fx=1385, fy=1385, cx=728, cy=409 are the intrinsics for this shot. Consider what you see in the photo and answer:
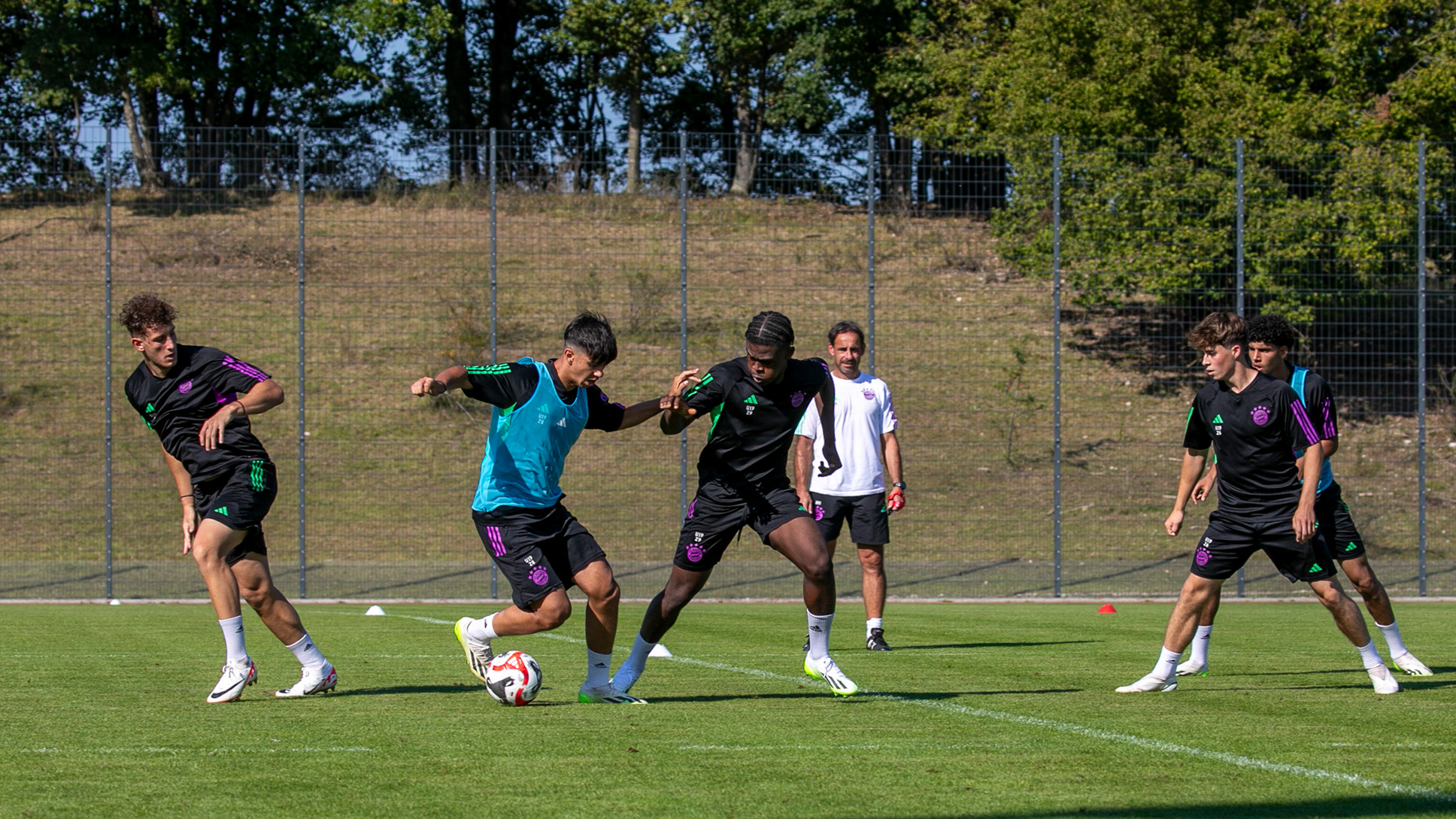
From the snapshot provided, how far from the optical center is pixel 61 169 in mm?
16391

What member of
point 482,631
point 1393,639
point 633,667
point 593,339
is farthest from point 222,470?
point 1393,639

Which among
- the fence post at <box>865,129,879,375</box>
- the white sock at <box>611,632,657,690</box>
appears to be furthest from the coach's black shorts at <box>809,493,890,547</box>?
the fence post at <box>865,129,879,375</box>

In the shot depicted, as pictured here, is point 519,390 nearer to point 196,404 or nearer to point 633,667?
point 633,667

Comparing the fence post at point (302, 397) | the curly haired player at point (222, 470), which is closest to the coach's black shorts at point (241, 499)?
the curly haired player at point (222, 470)

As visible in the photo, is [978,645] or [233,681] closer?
[233,681]

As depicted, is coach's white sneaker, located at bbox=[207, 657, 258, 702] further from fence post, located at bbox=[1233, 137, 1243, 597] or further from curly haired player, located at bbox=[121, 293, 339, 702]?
fence post, located at bbox=[1233, 137, 1243, 597]

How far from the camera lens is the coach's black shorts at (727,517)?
23.0ft

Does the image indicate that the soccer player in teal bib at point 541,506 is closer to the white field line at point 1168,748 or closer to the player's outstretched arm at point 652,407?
the player's outstretched arm at point 652,407

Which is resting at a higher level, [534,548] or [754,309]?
[754,309]

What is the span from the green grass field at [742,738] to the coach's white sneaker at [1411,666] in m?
0.21

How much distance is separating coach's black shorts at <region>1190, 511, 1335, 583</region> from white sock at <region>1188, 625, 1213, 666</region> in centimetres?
84

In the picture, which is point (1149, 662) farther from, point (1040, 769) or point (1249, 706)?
point (1040, 769)

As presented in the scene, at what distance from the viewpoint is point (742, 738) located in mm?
5500

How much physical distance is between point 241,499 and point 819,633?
118 inches
